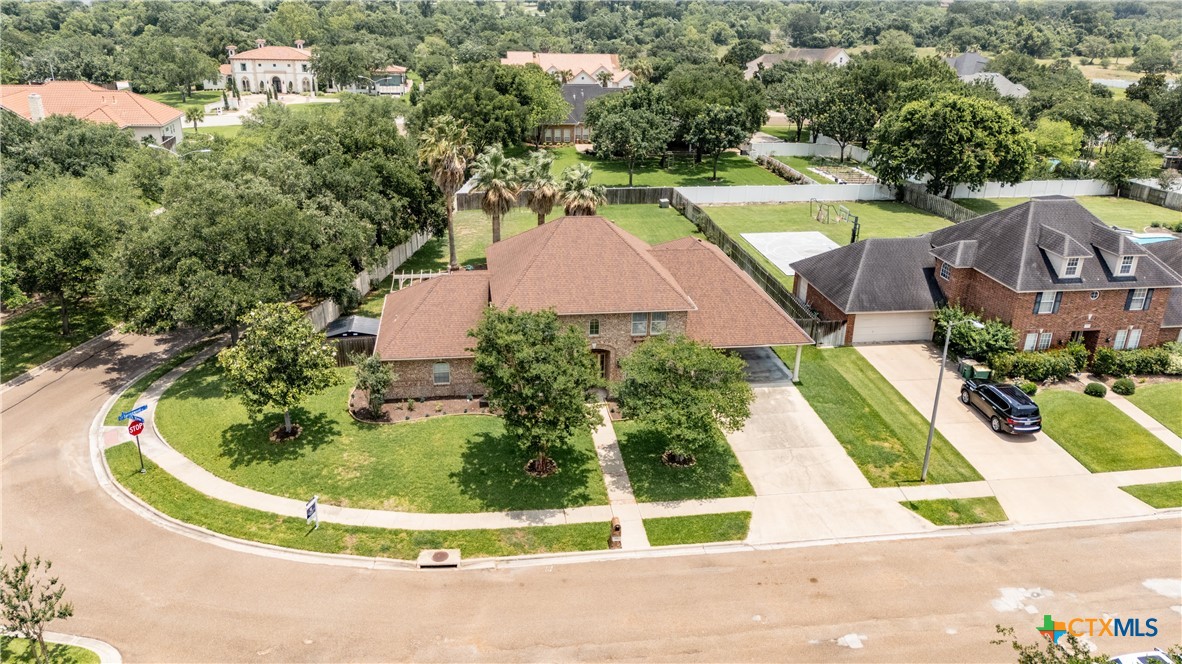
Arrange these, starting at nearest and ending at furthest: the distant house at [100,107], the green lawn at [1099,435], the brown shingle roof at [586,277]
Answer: the green lawn at [1099,435] < the brown shingle roof at [586,277] < the distant house at [100,107]

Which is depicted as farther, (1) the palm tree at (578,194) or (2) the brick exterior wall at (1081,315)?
(1) the palm tree at (578,194)

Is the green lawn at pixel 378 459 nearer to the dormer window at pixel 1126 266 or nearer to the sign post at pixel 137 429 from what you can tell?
the sign post at pixel 137 429

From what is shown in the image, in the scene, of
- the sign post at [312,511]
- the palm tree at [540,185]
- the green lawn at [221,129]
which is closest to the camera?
the sign post at [312,511]

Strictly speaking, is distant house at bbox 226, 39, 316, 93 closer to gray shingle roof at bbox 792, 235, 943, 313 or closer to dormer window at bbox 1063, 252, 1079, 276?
gray shingle roof at bbox 792, 235, 943, 313

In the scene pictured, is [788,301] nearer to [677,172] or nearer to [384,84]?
[677,172]

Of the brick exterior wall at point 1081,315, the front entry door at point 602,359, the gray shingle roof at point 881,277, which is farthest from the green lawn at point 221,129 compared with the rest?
the brick exterior wall at point 1081,315

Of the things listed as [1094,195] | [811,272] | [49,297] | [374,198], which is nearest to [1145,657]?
[811,272]

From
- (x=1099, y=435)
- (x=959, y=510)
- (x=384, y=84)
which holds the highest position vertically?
(x=384, y=84)

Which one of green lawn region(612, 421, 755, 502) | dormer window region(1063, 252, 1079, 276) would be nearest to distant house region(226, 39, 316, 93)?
green lawn region(612, 421, 755, 502)

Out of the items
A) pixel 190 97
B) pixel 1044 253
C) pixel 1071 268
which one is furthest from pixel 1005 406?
pixel 190 97
